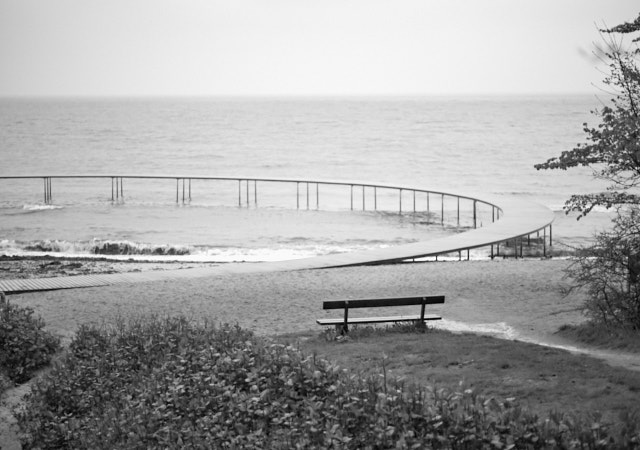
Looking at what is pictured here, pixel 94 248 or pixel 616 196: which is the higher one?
pixel 616 196

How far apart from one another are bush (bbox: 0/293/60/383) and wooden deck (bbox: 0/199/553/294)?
3.42 m

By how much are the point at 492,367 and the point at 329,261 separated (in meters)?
7.93

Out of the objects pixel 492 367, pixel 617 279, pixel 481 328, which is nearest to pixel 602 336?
pixel 617 279

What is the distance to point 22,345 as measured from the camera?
8789 mm

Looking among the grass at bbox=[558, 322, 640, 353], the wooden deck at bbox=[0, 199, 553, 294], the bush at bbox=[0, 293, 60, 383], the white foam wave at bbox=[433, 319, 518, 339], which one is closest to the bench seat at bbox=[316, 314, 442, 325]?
the white foam wave at bbox=[433, 319, 518, 339]

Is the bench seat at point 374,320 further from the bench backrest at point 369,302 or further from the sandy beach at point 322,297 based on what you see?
the sandy beach at point 322,297

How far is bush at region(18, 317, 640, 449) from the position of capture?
4.85m

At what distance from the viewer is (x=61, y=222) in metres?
28.4

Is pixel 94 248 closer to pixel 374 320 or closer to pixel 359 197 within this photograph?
pixel 374 320

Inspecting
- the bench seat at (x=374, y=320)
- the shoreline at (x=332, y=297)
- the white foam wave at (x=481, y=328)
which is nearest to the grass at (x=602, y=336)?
the shoreline at (x=332, y=297)

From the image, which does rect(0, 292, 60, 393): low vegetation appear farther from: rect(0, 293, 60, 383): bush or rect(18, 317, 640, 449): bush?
rect(18, 317, 640, 449): bush

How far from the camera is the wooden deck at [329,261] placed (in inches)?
512

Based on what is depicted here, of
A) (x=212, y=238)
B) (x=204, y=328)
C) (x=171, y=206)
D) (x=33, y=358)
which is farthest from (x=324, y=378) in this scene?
(x=171, y=206)

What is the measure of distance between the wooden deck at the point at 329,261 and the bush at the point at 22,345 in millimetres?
3417
